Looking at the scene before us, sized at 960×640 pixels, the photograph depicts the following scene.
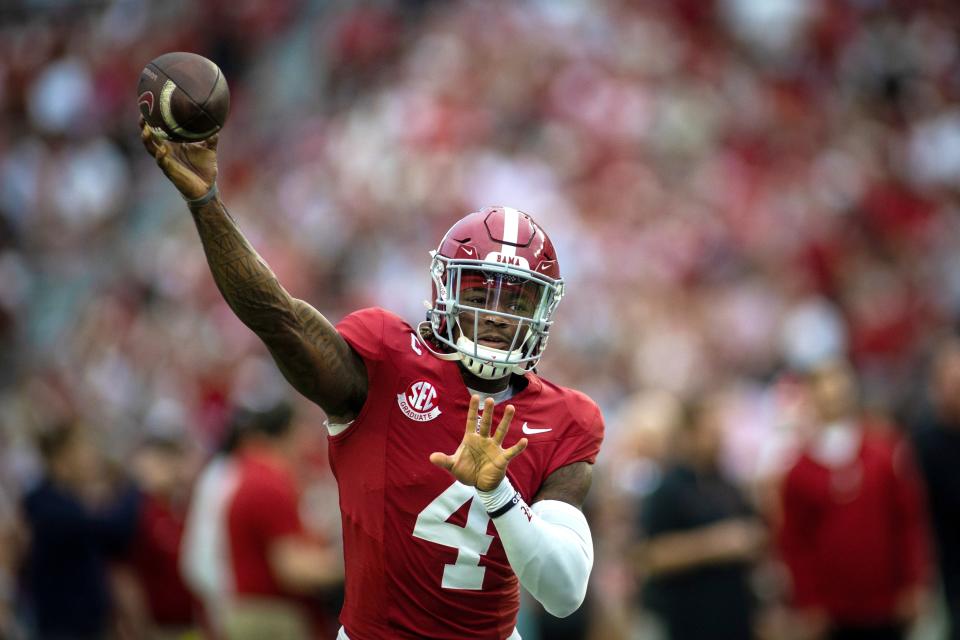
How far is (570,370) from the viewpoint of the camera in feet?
34.3

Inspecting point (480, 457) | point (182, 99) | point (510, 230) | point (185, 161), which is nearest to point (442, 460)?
point (480, 457)

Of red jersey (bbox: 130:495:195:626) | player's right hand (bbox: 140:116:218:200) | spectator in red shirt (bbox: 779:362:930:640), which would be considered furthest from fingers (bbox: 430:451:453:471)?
red jersey (bbox: 130:495:195:626)

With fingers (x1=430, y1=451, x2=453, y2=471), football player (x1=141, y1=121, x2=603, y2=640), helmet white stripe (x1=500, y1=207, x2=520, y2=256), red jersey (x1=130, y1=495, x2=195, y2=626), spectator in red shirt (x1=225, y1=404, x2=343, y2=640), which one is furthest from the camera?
red jersey (x1=130, y1=495, x2=195, y2=626)

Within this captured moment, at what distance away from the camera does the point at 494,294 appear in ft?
11.3

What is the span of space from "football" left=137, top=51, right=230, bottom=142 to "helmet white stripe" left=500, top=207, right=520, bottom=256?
761mm

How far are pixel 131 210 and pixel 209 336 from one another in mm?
3284

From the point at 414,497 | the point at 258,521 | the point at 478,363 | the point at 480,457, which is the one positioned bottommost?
the point at 258,521

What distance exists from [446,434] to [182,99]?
1045 mm

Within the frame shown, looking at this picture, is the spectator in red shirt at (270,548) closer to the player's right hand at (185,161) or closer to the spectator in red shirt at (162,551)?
the spectator in red shirt at (162,551)

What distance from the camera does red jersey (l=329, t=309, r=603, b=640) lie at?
11.2 feet

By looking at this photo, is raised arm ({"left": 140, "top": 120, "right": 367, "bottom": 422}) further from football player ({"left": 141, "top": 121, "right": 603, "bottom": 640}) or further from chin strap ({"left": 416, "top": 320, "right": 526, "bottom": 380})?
chin strap ({"left": 416, "top": 320, "right": 526, "bottom": 380})

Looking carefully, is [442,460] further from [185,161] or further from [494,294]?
[185,161]

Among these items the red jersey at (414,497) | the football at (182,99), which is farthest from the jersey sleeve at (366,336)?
A: the football at (182,99)

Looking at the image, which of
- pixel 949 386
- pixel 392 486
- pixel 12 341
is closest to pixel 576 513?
pixel 392 486
